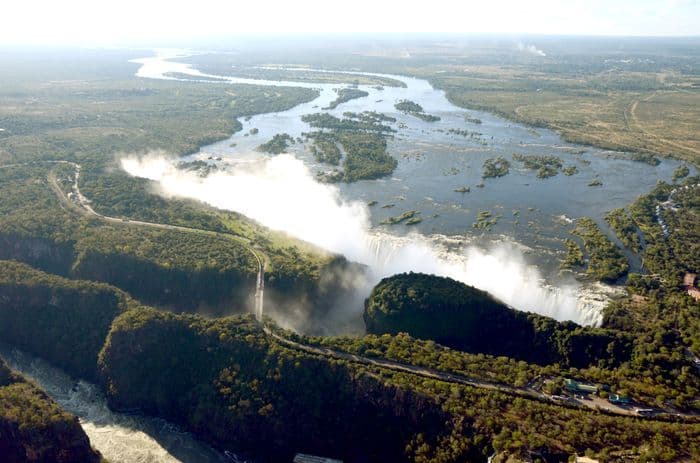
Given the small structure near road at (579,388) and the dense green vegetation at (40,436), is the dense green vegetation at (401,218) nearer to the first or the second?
the small structure near road at (579,388)

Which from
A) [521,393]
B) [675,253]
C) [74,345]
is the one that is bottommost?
[74,345]

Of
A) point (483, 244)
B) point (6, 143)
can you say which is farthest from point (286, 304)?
point (6, 143)

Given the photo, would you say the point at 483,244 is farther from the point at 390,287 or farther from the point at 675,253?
the point at 675,253

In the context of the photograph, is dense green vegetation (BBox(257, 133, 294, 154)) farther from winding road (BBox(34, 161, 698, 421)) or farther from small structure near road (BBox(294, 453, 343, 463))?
small structure near road (BBox(294, 453, 343, 463))

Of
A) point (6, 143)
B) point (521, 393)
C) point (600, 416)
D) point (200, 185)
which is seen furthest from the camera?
point (6, 143)

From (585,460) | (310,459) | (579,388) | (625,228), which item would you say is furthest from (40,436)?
(625,228)

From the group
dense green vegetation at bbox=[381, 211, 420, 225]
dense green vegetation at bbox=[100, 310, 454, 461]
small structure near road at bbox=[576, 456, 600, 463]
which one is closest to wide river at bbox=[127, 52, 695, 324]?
dense green vegetation at bbox=[381, 211, 420, 225]

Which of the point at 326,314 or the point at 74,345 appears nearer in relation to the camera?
the point at 74,345

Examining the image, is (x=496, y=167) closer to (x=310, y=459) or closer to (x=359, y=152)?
(x=359, y=152)
